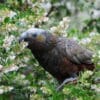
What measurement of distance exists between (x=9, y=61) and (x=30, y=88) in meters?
0.23

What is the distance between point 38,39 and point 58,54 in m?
0.18

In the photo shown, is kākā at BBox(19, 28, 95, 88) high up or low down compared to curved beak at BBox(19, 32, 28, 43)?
down

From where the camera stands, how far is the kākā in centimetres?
359

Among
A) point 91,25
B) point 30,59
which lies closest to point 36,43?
point 30,59

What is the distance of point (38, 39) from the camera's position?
3600 mm

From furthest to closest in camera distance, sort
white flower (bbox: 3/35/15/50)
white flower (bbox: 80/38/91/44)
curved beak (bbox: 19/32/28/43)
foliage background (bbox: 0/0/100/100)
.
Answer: white flower (bbox: 80/38/91/44), curved beak (bbox: 19/32/28/43), white flower (bbox: 3/35/15/50), foliage background (bbox: 0/0/100/100)

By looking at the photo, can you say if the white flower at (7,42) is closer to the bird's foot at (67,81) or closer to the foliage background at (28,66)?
the foliage background at (28,66)

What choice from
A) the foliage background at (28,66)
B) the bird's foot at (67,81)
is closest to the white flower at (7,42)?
the foliage background at (28,66)

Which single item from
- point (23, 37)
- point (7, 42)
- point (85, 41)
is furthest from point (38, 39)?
point (85, 41)

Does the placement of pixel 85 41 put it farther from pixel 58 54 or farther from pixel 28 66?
pixel 28 66

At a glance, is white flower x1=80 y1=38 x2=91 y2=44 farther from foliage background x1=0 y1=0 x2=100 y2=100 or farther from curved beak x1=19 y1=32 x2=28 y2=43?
curved beak x1=19 y1=32 x2=28 y2=43

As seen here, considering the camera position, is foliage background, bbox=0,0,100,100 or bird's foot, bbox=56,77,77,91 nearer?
foliage background, bbox=0,0,100,100

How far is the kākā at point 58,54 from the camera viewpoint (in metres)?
3.59

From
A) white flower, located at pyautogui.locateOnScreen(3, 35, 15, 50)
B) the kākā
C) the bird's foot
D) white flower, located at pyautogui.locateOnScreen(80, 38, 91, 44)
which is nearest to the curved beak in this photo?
the kākā
